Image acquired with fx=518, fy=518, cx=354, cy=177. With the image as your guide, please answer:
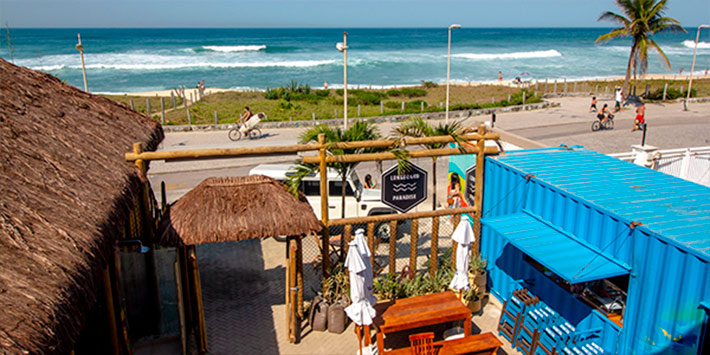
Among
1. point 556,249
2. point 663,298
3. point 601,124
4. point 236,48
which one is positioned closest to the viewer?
point 663,298

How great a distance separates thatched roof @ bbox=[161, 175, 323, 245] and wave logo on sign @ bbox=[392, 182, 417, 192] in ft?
5.67

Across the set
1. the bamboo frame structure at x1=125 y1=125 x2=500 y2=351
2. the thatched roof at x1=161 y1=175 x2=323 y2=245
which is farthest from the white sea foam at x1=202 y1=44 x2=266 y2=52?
the thatched roof at x1=161 y1=175 x2=323 y2=245

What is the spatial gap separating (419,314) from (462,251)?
4.57 feet

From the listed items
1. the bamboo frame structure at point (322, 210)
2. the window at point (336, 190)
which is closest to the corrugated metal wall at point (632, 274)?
the bamboo frame structure at point (322, 210)

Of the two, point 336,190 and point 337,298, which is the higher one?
point 336,190

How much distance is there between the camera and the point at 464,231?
29.9ft

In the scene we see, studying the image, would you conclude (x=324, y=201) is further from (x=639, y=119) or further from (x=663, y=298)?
(x=639, y=119)

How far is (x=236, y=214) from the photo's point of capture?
844cm

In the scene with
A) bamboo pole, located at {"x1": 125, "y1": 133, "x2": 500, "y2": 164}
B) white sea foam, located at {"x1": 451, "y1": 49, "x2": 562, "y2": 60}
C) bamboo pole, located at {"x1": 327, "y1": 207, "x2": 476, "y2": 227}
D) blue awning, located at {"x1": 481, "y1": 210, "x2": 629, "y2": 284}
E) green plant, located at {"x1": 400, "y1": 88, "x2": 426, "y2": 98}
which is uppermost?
bamboo pole, located at {"x1": 125, "y1": 133, "x2": 500, "y2": 164}

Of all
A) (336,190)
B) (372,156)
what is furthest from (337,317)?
(336,190)

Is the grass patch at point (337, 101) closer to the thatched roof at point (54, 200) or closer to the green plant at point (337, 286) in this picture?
the green plant at point (337, 286)

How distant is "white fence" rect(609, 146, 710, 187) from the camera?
13.5 m

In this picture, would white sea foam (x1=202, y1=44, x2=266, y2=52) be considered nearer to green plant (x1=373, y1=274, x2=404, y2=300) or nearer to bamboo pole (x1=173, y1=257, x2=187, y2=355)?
green plant (x1=373, y1=274, x2=404, y2=300)

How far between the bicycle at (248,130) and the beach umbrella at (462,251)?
1924 cm
